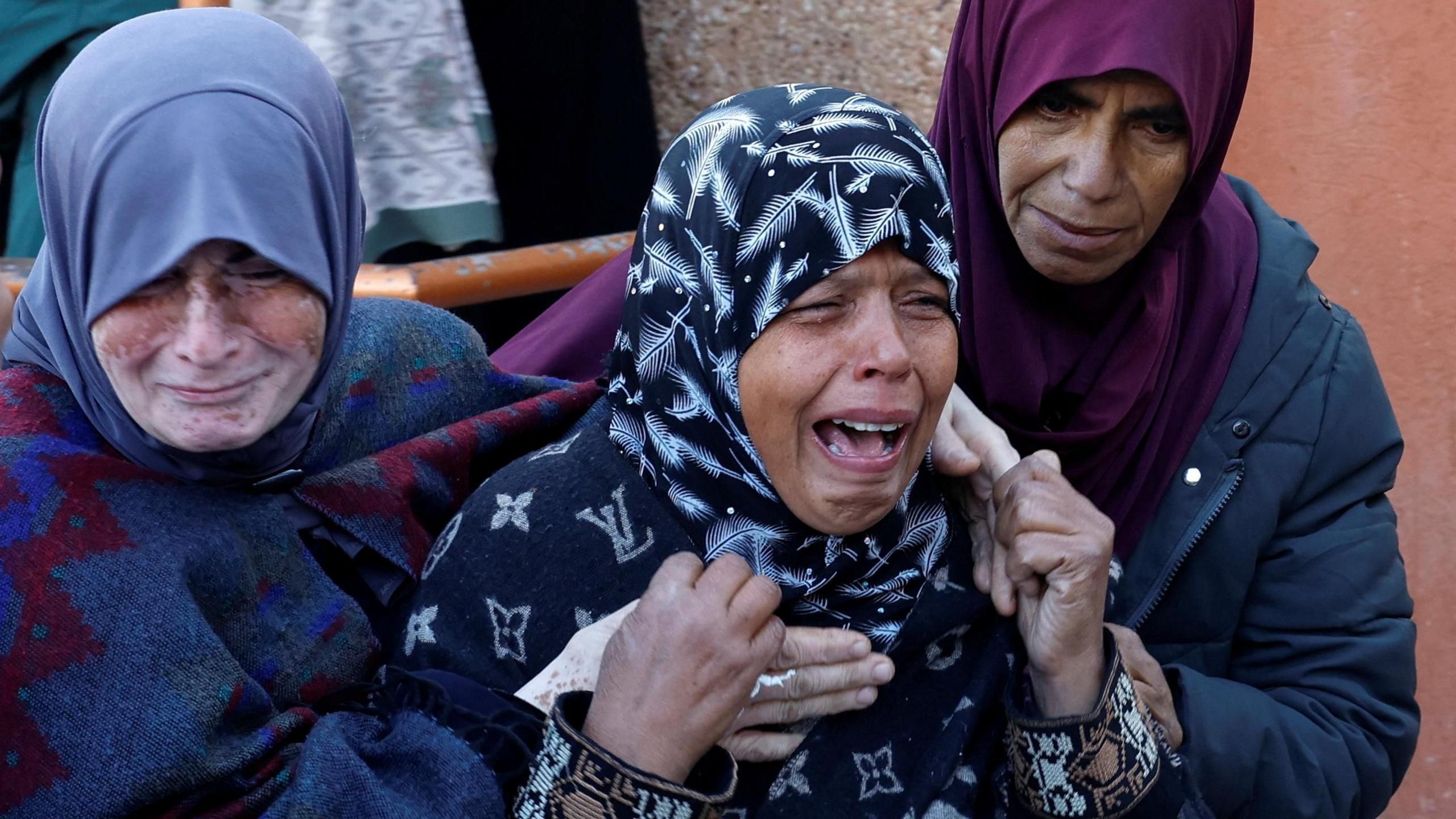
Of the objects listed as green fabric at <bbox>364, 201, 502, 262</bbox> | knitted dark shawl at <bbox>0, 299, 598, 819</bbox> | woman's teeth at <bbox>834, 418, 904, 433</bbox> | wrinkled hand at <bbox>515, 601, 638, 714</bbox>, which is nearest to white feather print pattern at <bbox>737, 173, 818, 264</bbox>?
woman's teeth at <bbox>834, 418, 904, 433</bbox>

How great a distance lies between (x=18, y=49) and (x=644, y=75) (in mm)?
1422

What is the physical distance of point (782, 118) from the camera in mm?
1915

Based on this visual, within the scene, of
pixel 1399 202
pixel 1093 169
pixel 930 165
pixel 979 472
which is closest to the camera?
pixel 930 165

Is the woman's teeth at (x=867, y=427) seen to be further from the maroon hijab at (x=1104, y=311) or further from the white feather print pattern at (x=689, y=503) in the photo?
the maroon hijab at (x=1104, y=311)

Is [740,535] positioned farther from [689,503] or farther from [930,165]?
[930,165]

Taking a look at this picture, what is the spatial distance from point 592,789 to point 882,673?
42 cm

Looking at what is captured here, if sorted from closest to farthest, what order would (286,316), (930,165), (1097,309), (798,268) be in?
(286,316) < (798,268) < (930,165) < (1097,309)

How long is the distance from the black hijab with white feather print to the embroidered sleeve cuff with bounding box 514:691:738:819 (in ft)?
1.24

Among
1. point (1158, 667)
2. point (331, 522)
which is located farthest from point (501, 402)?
point (1158, 667)

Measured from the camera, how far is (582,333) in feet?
8.54

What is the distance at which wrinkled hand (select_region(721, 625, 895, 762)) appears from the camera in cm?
185

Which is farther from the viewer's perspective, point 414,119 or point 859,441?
point 414,119

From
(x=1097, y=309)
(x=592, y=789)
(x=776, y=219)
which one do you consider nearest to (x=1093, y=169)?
(x=1097, y=309)

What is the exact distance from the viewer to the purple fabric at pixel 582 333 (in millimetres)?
2598
